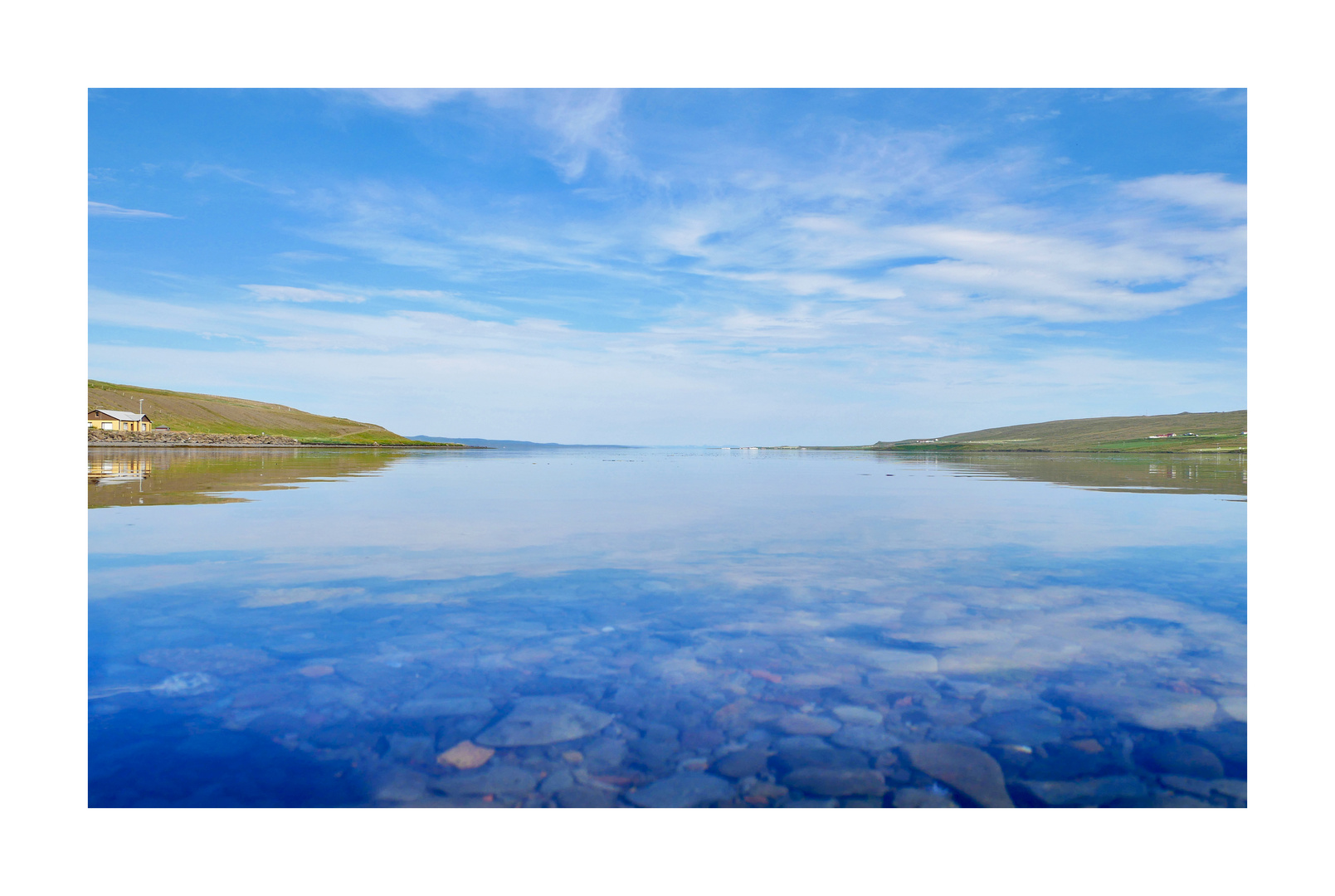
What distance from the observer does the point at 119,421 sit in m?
114

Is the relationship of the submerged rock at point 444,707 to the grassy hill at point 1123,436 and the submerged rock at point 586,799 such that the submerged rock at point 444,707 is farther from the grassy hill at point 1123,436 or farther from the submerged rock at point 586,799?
the grassy hill at point 1123,436

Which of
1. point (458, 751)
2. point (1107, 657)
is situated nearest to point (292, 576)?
point (458, 751)

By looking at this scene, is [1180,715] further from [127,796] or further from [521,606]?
[127,796]

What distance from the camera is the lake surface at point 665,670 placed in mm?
4332

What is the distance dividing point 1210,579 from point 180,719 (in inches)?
502

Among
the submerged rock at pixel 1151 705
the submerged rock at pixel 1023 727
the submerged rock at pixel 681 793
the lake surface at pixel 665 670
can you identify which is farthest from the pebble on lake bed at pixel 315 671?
the submerged rock at pixel 1151 705

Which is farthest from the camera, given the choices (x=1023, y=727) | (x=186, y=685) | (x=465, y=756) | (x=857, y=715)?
(x=186, y=685)

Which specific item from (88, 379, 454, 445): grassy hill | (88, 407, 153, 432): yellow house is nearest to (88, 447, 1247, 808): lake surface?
(88, 407, 153, 432): yellow house

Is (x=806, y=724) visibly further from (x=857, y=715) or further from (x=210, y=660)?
(x=210, y=660)

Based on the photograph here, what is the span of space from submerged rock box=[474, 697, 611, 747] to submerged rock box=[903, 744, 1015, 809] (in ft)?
7.60

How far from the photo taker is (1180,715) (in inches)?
206

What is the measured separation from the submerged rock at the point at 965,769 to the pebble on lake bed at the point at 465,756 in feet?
9.84

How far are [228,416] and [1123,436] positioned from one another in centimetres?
20859

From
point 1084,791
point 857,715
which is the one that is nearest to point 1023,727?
point 1084,791
